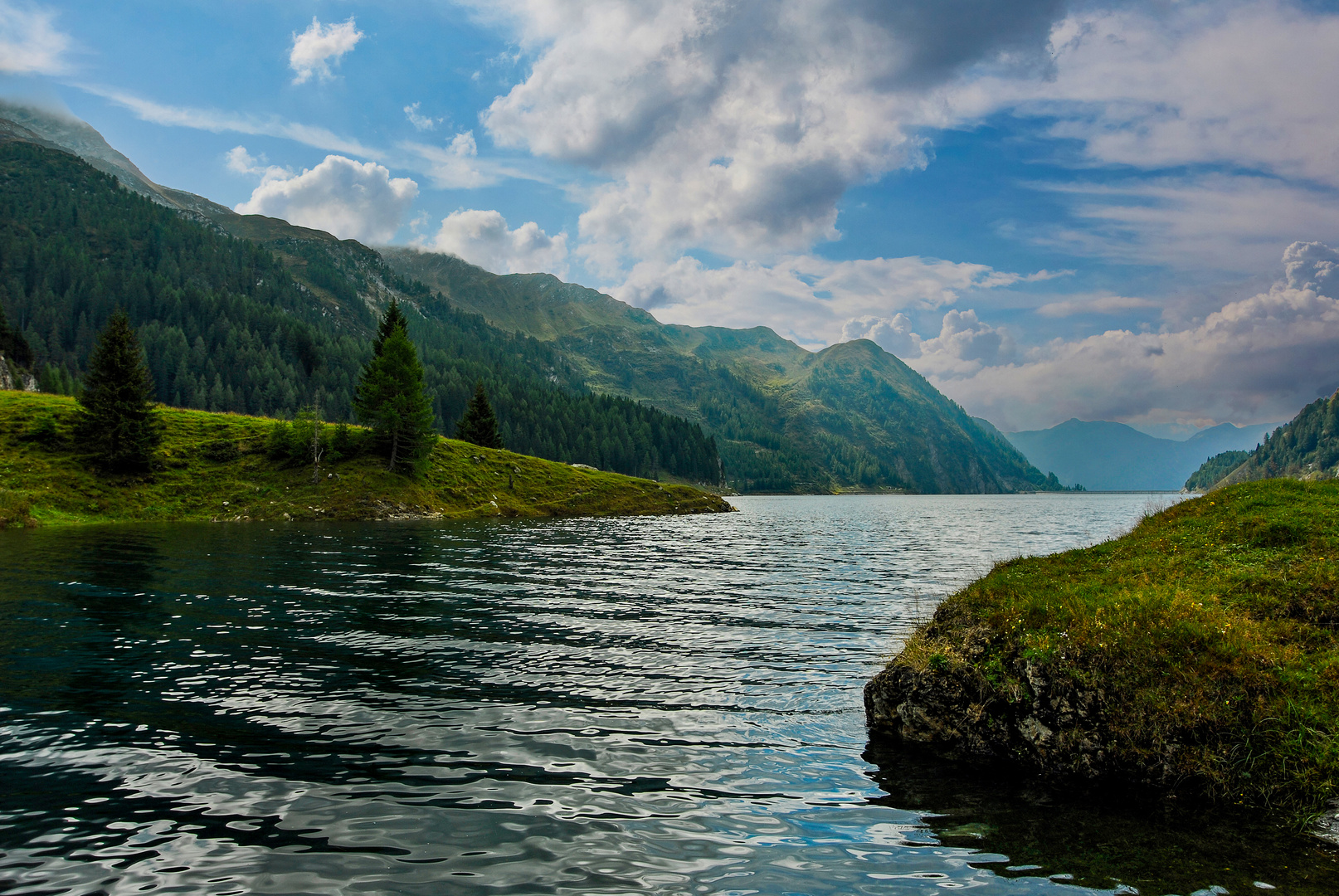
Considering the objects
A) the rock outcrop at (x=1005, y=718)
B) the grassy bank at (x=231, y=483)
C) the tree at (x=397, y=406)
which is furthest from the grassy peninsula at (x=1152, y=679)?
the tree at (x=397, y=406)

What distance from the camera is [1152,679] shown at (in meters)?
11.4

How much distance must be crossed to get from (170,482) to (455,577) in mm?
57455

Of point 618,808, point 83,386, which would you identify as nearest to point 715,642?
point 618,808

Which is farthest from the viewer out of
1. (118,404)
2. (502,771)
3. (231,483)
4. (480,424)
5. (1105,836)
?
(480,424)

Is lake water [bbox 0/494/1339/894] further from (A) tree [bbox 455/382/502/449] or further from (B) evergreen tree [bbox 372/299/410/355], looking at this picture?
(A) tree [bbox 455/382/502/449]

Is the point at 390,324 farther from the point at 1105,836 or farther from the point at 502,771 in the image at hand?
the point at 1105,836

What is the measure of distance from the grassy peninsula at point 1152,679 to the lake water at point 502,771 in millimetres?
915

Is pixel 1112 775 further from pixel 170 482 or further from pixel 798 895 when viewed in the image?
pixel 170 482

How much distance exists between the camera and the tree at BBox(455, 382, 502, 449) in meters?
119

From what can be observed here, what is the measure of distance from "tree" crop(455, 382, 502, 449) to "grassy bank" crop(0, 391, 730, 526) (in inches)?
501

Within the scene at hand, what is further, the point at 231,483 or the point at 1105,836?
the point at 231,483

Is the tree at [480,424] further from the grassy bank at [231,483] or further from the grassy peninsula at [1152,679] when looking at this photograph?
the grassy peninsula at [1152,679]

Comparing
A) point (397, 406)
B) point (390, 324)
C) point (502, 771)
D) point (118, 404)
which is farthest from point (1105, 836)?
point (390, 324)

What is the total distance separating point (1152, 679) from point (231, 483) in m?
86.7
